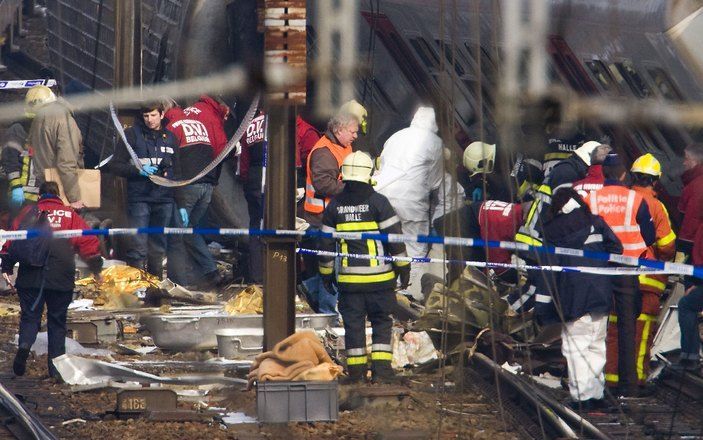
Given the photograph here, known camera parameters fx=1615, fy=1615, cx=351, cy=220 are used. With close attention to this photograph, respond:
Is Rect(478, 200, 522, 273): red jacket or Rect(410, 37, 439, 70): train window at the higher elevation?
Rect(410, 37, 439, 70): train window

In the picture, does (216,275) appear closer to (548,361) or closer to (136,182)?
(136,182)

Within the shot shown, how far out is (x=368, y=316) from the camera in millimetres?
12000

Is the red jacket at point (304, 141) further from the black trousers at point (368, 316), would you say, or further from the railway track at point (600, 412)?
the black trousers at point (368, 316)

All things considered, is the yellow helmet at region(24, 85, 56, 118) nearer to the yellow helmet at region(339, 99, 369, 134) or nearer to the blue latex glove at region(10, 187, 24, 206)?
the blue latex glove at region(10, 187, 24, 206)

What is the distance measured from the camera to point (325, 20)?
714 inches

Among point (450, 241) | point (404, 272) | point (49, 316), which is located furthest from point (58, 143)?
Result: point (450, 241)

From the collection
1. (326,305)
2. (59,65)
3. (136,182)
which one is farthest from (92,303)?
(59,65)

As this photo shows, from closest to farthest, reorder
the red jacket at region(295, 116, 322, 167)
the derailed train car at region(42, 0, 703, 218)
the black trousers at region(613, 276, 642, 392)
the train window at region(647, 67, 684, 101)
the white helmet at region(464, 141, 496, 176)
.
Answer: the black trousers at region(613, 276, 642, 392) → the white helmet at region(464, 141, 496, 176) → the red jacket at region(295, 116, 322, 167) → the derailed train car at region(42, 0, 703, 218) → the train window at region(647, 67, 684, 101)

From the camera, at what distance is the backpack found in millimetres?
12062

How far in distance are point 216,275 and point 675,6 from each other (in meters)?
5.99

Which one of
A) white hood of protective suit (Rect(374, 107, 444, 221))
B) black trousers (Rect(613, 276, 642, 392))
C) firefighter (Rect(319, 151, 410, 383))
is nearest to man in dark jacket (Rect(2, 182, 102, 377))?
firefighter (Rect(319, 151, 410, 383))

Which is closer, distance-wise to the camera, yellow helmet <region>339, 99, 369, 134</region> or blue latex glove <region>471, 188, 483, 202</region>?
yellow helmet <region>339, 99, 369, 134</region>

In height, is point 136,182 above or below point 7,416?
above

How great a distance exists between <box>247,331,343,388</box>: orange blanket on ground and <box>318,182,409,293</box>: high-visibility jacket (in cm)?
138
